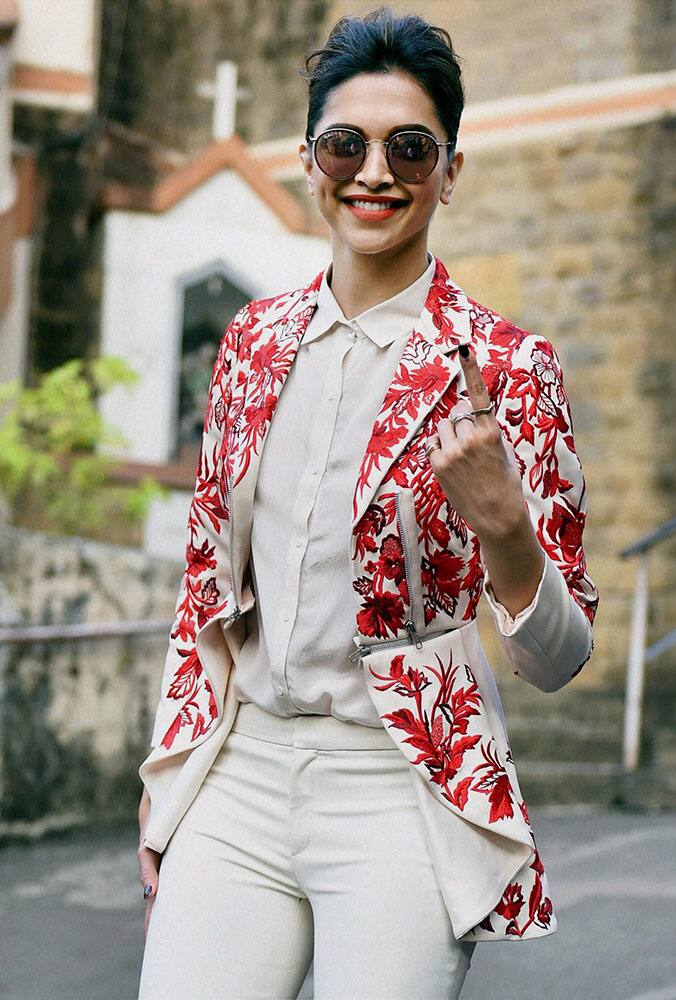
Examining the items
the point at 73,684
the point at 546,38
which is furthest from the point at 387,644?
the point at 546,38

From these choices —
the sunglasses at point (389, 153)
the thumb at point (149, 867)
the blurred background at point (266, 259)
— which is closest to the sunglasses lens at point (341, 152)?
the sunglasses at point (389, 153)

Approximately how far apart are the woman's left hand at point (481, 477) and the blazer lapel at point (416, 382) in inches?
6.9

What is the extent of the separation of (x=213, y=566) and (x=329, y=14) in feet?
20.5

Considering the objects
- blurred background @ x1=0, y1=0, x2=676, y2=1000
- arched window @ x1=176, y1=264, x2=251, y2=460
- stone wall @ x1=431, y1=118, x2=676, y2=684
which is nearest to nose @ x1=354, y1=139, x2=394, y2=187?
blurred background @ x1=0, y1=0, x2=676, y2=1000

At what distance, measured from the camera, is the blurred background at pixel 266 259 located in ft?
22.8

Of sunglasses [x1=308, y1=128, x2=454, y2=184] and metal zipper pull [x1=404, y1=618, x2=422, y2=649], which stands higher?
sunglasses [x1=308, y1=128, x2=454, y2=184]

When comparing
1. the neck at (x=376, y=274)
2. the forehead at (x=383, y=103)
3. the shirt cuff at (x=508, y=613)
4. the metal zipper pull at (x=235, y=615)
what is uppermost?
the forehead at (x=383, y=103)

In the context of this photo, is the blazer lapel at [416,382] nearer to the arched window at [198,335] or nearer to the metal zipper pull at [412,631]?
the metal zipper pull at [412,631]

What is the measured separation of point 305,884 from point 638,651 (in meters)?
5.28

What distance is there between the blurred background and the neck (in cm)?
434

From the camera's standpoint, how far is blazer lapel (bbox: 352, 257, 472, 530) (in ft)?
6.49

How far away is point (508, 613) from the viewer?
186 centimetres

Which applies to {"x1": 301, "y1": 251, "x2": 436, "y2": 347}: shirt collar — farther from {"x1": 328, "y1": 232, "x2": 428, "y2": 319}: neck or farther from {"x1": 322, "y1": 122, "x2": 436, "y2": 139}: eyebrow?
{"x1": 322, "y1": 122, "x2": 436, "y2": 139}: eyebrow

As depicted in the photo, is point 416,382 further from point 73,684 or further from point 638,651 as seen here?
point 638,651
